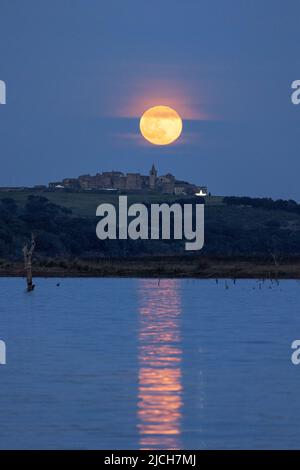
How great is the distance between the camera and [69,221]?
178625 mm

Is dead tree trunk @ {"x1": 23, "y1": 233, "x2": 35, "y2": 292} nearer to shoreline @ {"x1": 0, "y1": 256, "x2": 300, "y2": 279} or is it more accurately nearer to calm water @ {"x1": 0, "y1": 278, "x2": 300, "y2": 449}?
calm water @ {"x1": 0, "y1": 278, "x2": 300, "y2": 449}

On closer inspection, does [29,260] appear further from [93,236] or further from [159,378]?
[93,236]

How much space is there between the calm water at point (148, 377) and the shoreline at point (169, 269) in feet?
126

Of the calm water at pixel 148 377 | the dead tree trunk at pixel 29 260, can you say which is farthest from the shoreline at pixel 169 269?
the calm water at pixel 148 377

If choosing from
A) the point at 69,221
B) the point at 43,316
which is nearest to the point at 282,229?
the point at 69,221

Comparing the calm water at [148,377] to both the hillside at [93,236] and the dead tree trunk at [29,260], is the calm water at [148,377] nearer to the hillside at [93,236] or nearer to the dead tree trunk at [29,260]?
the dead tree trunk at [29,260]

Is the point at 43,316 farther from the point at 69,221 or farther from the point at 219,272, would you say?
the point at 69,221

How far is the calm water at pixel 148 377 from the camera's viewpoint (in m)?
26.9

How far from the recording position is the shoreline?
358 ft

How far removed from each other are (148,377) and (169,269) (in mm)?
76525

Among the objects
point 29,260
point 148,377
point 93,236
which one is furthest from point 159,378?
point 93,236

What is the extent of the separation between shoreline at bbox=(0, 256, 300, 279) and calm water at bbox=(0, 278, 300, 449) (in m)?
38.4

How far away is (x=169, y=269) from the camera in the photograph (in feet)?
370
